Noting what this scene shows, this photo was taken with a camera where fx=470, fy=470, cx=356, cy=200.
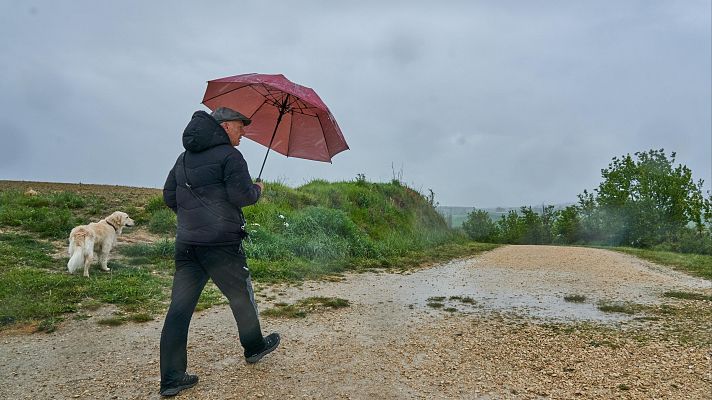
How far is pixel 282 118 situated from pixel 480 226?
24.8 metres

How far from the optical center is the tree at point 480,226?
2764cm

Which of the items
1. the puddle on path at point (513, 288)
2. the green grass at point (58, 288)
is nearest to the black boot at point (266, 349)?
the green grass at point (58, 288)

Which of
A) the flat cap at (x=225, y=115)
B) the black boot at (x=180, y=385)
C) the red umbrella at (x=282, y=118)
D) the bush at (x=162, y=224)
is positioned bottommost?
the black boot at (x=180, y=385)

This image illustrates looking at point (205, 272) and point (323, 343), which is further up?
point (205, 272)

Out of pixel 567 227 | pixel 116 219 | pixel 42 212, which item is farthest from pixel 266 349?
pixel 567 227

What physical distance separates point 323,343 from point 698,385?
326cm

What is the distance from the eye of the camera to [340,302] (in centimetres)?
644

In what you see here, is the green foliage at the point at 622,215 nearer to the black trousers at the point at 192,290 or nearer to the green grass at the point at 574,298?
the green grass at the point at 574,298

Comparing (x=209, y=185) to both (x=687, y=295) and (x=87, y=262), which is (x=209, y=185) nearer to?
(x=87, y=262)

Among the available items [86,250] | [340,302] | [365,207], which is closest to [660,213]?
[365,207]

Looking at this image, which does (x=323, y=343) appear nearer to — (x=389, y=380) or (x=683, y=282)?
(x=389, y=380)

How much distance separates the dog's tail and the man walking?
3965 mm

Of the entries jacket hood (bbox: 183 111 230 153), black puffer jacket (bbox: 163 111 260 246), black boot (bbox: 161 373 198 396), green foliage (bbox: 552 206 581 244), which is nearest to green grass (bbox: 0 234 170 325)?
black boot (bbox: 161 373 198 396)

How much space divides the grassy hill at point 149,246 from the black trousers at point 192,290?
1.97 m
